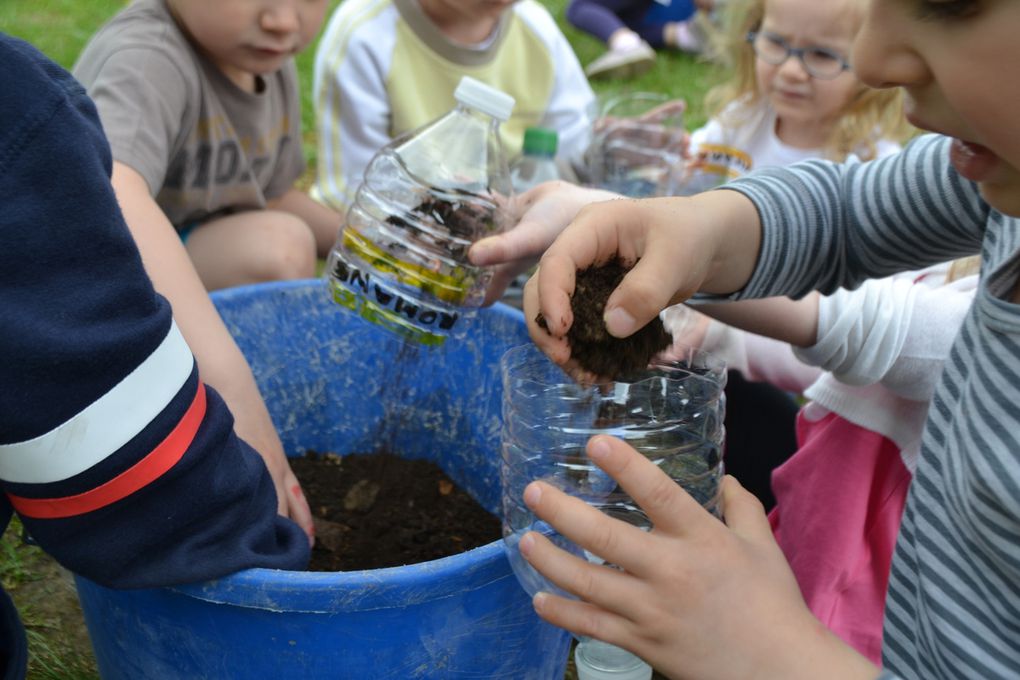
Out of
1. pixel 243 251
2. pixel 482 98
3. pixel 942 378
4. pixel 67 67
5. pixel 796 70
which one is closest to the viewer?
pixel 942 378

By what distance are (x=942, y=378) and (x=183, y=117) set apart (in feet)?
3.83

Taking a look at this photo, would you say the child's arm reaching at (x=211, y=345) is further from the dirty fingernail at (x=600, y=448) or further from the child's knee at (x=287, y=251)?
the dirty fingernail at (x=600, y=448)

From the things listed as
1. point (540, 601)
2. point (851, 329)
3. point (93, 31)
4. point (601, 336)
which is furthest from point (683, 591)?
point (93, 31)

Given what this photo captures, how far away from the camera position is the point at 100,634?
102 centimetres

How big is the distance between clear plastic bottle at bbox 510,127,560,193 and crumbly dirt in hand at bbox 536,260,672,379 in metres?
1.04

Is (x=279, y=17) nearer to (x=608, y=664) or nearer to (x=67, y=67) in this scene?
(x=608, y=664)

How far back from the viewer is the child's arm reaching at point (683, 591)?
72 cm

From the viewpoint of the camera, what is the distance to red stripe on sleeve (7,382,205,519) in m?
0.77

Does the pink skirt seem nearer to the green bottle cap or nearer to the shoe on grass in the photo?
the green bottle cap

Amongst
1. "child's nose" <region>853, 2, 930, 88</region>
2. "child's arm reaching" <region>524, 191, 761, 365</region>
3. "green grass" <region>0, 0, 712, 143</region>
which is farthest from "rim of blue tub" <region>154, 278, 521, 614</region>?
"green grass" <region>0, 0, 712, 143</region>

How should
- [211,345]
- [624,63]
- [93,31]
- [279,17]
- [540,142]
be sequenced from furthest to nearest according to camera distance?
1. [624,63]
2. [93,31]
3. [540,142]
4. [279,17]
5. [211,345]

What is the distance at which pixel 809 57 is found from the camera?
2.05m

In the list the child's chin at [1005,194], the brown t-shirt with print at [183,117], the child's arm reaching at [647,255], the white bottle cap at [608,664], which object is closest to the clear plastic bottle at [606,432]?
the white bottle cap at [608,664]

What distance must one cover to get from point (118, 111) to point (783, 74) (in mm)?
1344
